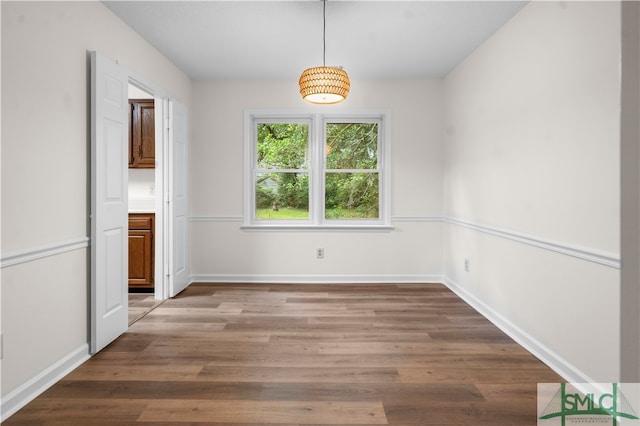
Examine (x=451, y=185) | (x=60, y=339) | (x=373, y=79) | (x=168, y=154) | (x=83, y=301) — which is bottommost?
(x=60, y=339)

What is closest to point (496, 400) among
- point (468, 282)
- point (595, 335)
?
point (595, 335)

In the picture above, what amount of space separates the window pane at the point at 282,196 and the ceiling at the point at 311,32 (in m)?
1.27

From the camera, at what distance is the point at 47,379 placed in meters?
2.36

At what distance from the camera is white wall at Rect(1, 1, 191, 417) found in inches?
82.2

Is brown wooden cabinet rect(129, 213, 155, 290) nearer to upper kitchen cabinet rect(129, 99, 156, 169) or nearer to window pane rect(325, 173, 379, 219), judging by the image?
upper kitchen cabinet rect(129, 99, 156, 169)

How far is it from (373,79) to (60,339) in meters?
4.09

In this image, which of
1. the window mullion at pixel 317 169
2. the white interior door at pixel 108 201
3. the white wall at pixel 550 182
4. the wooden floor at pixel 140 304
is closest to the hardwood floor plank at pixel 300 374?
the white interior door at pixel 108 201

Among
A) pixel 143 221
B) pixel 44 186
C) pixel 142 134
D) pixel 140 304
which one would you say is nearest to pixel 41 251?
pixel 44 186

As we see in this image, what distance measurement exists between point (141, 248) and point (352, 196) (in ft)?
8.37

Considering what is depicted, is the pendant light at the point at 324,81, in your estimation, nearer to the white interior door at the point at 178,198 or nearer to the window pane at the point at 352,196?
the white interior door at the point at 178,198

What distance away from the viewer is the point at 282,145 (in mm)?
5078

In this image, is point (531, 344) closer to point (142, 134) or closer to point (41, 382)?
point (41, 382)

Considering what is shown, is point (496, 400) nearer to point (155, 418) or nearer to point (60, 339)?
point (155, 418)

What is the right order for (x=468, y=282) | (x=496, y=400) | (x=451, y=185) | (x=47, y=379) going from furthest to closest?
(x=451, y=185) → (x=468, y=282) → (x=47, y=379) → (x=496, y=400)
